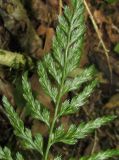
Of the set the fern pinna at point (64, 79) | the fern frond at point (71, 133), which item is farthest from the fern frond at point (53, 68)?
the fern frond at point (71, 133)

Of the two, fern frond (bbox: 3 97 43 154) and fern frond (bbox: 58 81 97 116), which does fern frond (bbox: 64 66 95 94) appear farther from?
fern frond (bbox: 3 97 43 154)

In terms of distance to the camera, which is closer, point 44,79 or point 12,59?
point 44,79

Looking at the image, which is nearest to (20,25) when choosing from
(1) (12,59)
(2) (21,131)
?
(1) (12,59)

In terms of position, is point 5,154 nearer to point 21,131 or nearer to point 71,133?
point 21,131

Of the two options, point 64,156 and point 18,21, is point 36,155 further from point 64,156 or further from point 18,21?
point 18,21

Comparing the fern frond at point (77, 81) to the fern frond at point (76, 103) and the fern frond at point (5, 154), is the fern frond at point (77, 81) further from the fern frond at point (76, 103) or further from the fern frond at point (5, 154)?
the fern frond at point (5, 154)

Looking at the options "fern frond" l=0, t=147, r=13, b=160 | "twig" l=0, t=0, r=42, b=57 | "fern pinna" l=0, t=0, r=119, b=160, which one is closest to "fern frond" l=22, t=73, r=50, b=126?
"fern pinna" l=0, t=0, r=119, b=160

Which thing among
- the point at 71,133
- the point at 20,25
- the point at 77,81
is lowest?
the point at 20,25

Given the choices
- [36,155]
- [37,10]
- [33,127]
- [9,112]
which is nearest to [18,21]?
[37,10]

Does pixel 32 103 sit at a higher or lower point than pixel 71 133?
higher
